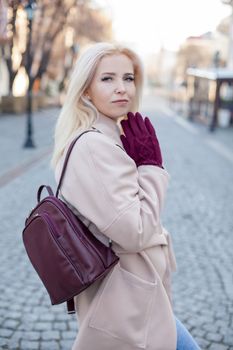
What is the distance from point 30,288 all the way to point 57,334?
3.00 ft

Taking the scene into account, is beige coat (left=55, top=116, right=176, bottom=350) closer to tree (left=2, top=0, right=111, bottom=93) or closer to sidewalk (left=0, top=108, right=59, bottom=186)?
sidewalk (left=0, top=108, right=59, bottom=186)

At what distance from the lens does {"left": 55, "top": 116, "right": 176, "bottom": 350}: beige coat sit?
1598 mm

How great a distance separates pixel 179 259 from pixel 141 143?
3666 millimetres

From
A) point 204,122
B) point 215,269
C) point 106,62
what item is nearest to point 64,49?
point 204,122

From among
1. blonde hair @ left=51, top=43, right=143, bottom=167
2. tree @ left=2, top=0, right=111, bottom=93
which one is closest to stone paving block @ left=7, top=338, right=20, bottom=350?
blonde hair @ left=51, top=43, right=143, bottom=167

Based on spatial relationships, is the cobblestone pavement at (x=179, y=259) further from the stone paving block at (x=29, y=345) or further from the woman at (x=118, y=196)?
the woman at (x=118, y=196)

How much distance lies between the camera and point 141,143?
1726 mm

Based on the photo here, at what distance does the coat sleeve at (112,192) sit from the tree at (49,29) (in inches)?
714

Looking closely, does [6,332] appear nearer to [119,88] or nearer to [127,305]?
[127,305]

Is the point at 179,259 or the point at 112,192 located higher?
the point at 112,192

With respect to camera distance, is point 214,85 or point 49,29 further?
point 49,29

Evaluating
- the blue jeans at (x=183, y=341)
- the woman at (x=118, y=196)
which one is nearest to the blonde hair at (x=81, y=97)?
the woman at (x=118, y=196)

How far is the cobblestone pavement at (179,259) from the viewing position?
140 inches

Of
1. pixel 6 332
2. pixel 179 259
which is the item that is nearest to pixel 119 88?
pixel 6 332
